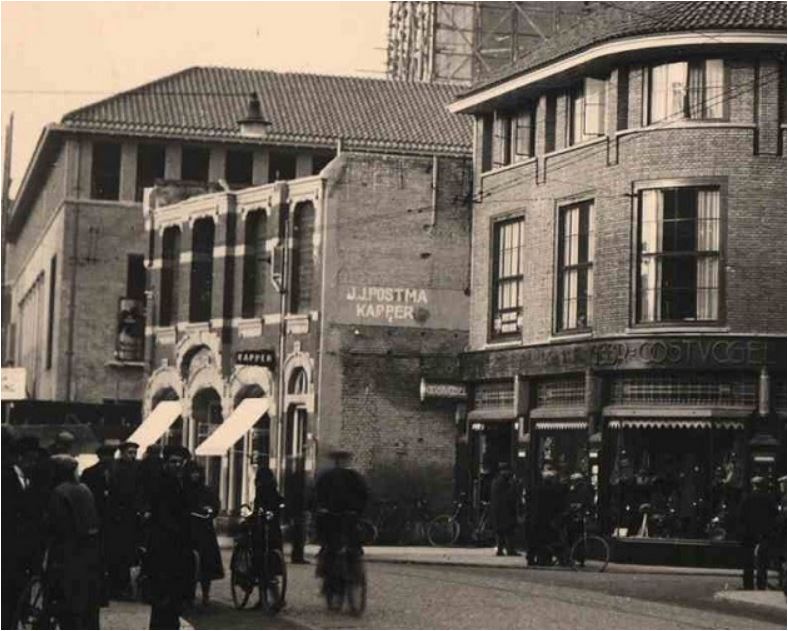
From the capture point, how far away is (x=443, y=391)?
45.3m

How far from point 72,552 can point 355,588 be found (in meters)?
4.96

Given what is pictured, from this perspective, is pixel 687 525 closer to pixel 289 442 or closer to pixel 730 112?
pixel 730 112

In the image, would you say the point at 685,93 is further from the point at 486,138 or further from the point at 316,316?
the point at 316,316

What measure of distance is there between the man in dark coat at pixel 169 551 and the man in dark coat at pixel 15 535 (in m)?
1.35

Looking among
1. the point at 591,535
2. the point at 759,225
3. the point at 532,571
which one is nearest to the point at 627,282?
the point at 759,225

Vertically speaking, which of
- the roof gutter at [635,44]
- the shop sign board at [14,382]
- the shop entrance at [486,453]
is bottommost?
the shop entrance at [486,453]

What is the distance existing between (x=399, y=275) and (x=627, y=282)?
918 cm

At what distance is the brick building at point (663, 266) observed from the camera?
1452 inches

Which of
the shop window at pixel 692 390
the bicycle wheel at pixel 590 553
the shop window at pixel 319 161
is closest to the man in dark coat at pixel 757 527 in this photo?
the bicycle wheel at pixel 590 553

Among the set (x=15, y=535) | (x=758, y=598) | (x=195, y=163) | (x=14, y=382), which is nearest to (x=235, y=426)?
(x=195, y=163)

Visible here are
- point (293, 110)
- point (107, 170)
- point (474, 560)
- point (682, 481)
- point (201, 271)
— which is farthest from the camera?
point (293, 110)

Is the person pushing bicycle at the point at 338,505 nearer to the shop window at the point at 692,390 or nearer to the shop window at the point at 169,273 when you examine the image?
the shop window at the point at 692,390

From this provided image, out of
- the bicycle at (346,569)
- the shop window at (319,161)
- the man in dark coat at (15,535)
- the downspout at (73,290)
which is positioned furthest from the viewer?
the shop window at (319,161)

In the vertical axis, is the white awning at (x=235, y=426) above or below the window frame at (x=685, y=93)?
below
